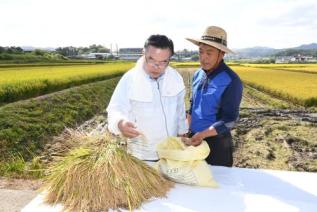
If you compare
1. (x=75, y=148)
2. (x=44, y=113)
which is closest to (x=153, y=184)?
(x=75, y=148)

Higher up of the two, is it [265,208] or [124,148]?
[124,148]

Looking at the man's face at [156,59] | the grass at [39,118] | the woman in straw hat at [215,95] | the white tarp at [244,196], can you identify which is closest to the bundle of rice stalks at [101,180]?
the white tarp at [244,196]

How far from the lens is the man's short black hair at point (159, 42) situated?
1.98 metres

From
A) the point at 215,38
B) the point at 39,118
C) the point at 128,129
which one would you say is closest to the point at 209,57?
the point at 215,38

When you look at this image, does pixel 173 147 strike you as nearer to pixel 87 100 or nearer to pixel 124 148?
pixel 124 148

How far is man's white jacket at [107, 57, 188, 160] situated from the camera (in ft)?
7.01

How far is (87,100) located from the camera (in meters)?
16.2

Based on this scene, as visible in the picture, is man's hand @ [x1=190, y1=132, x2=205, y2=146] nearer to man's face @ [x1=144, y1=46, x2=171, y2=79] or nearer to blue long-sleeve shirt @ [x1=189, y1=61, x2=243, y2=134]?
blue long-sleeve shirt @ [x1=189, y1=61, x2=243, y2=134]

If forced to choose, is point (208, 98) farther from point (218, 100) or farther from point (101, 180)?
point (101, 180)

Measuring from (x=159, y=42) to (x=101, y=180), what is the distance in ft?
2.45

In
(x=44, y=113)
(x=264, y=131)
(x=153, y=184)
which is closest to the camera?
(x=153, y=184)

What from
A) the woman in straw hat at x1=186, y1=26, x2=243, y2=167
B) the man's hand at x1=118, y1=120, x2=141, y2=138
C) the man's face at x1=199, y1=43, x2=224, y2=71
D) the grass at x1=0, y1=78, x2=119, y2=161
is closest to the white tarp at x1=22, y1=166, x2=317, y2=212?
the man's hand at x1=118, y1=120, x2=141, y2=138

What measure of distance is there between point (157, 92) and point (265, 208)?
33.3 inches

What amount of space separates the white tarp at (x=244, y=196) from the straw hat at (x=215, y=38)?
85 cm
